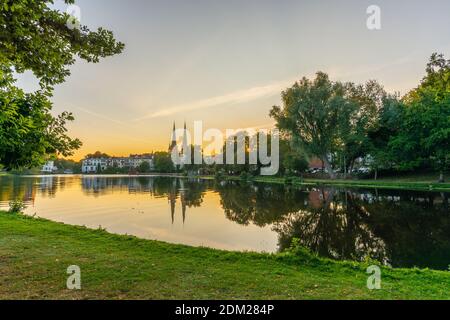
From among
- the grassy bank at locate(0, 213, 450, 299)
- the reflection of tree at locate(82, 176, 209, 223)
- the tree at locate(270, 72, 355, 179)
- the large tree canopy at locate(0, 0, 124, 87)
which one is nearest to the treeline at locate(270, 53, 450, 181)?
the tree at locate(270, 72, 355, 179)

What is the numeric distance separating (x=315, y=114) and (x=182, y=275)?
4525 centimetres

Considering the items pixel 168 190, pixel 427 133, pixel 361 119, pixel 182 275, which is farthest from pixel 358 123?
pixel 182 275

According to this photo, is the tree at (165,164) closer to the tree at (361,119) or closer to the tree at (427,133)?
the tree at (361,119)

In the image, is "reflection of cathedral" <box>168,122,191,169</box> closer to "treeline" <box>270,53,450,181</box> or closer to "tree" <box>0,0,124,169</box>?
"treeline" <box>270,53,450,181</box>

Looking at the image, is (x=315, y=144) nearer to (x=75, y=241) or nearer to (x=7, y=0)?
(x=75, y=241)

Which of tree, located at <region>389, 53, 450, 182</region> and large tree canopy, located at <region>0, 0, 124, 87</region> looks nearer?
large tree canopy, located at <region>0, 0, 124, 87</region>

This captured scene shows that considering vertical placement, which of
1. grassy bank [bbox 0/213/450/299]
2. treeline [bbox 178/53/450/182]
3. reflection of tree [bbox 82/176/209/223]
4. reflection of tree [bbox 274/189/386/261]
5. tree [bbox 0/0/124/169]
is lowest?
reflection of tree [bbox 274/189/386/261]

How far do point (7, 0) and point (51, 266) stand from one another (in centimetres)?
523

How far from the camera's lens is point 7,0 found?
4.71 metres

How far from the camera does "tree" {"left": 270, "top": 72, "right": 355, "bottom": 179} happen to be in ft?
157

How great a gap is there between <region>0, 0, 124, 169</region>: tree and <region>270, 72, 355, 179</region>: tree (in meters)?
43.9

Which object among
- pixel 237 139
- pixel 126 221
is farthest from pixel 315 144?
pixel 126 221

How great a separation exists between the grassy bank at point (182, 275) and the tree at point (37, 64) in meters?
2.45
